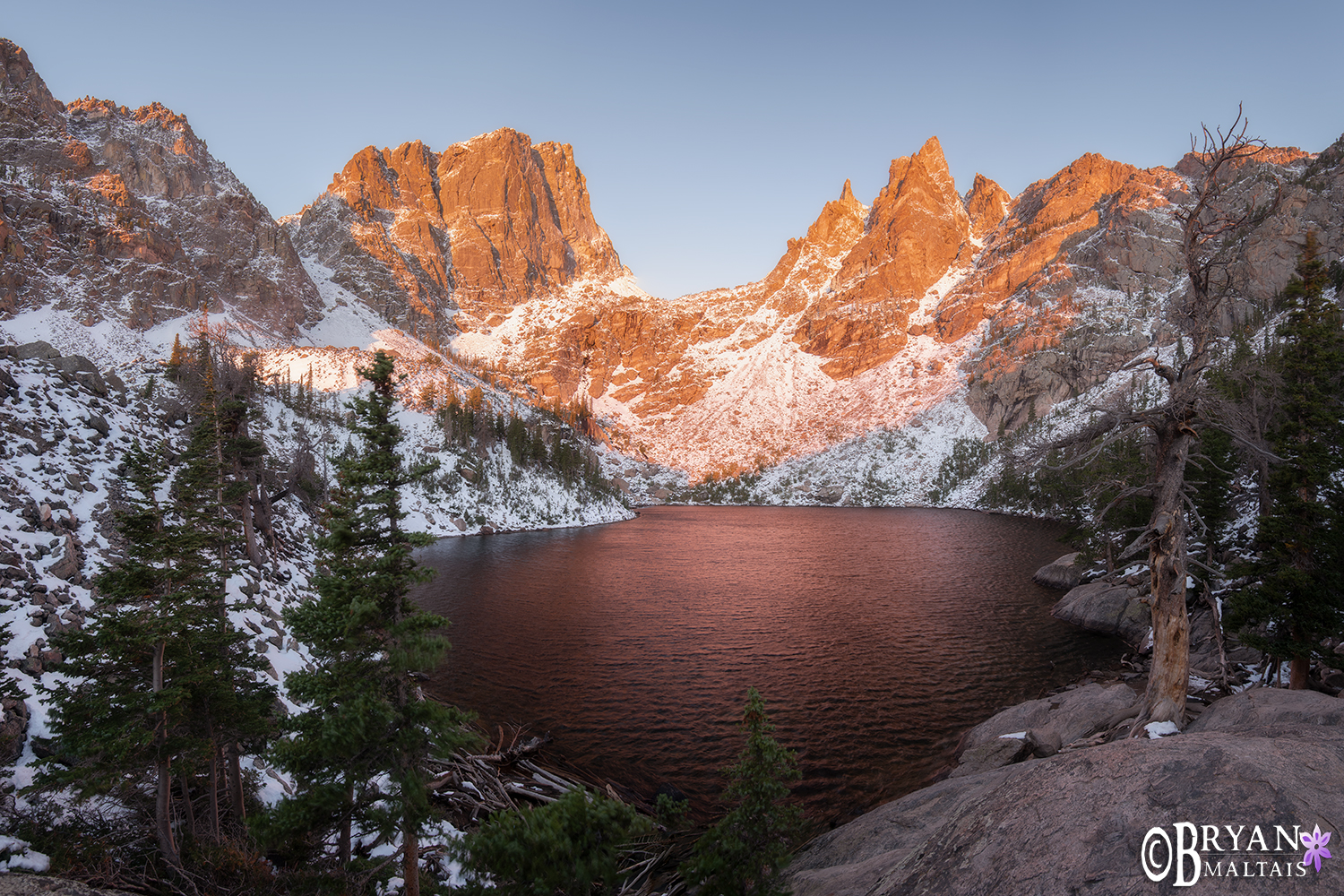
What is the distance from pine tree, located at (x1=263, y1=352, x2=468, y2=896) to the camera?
7.57 meters

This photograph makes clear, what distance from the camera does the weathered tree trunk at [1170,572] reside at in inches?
388

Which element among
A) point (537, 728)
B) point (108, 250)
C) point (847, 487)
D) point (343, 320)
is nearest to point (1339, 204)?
point (847, 487)

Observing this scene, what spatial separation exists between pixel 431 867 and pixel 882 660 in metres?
22.0

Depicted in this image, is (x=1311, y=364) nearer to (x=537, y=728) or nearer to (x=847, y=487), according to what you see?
(x=537, y=728)

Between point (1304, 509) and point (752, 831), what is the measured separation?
18.3 m

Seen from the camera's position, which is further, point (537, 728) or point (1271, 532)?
point (537, 728)

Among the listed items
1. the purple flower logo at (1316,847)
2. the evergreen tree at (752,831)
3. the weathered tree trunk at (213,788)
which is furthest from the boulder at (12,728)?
the purple flower logo at (1316,847)

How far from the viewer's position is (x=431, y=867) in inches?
398

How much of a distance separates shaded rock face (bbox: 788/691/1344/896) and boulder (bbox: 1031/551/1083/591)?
3864cm

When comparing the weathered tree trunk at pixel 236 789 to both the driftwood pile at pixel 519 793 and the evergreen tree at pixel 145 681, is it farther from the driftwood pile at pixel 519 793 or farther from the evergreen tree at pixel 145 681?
the driftwood pile at pixel 519 793

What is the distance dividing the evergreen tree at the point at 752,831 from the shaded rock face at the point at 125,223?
164m

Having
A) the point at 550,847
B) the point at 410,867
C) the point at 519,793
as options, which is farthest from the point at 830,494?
the point at 550,847

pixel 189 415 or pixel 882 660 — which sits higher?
pixel 189 415

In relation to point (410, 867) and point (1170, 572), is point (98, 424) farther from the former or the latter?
point (1170, 572)
